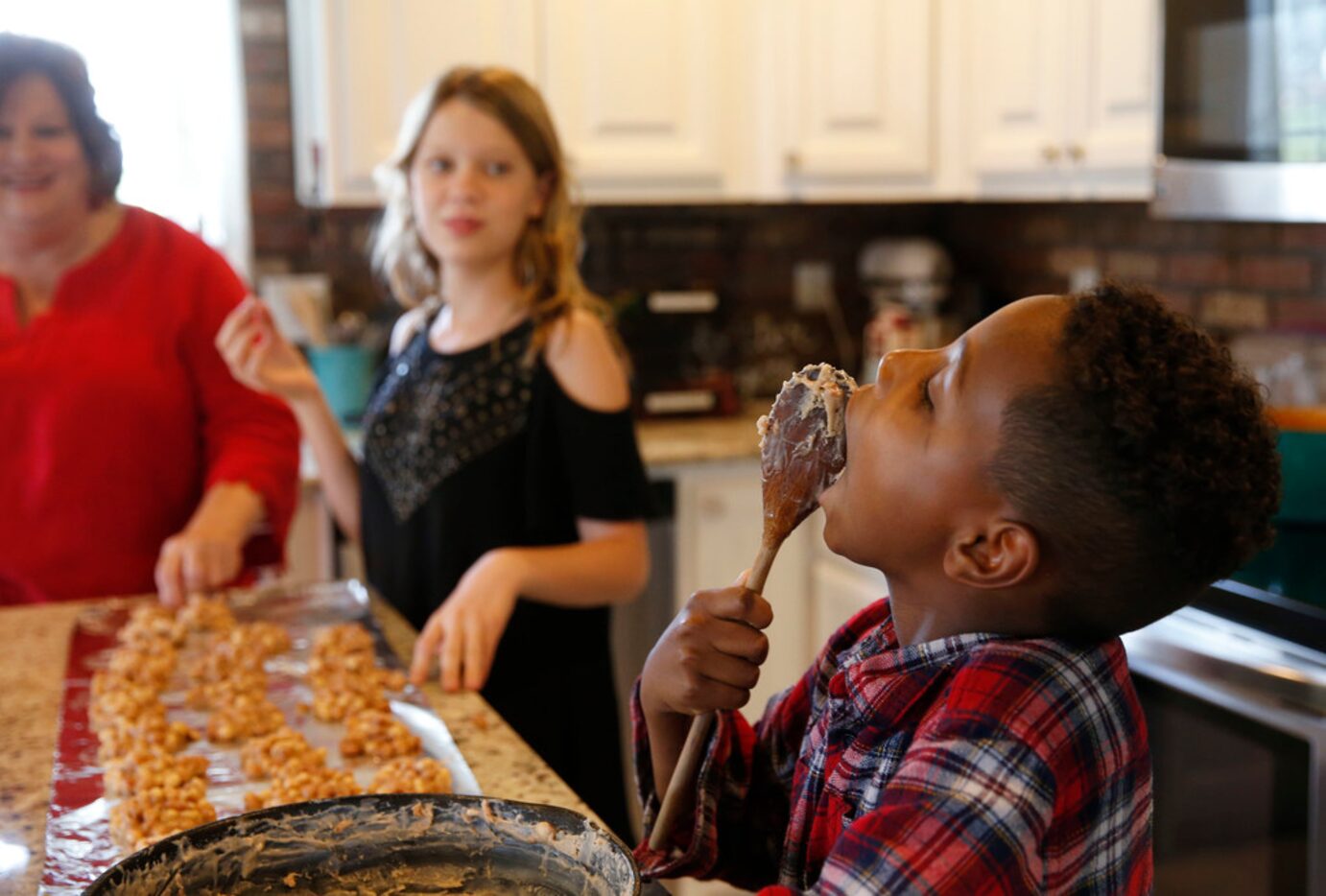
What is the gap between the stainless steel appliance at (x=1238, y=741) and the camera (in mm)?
1553

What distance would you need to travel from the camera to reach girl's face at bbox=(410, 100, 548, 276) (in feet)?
5.29

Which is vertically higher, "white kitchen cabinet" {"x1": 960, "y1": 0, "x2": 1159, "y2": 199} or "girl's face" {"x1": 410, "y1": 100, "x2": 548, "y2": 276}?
"white kitchen cabinet" {"x1": 960, "y1": 0, "x2": 1159, "y2": 199}

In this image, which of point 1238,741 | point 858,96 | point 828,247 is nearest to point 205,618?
point 1238,741

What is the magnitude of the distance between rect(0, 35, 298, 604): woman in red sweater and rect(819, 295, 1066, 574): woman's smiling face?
1012 mm

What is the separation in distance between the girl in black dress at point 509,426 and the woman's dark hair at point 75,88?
0.77 ft

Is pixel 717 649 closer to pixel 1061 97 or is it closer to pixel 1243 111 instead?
pixel 1243 111

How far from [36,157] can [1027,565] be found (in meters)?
1.29

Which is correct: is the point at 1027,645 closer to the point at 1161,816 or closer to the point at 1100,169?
the point at 1161,816

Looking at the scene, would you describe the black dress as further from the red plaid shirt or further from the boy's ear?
the boy's ear

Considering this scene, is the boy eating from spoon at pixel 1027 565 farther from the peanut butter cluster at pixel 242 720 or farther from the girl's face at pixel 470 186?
the girl's face at pixel 470 186

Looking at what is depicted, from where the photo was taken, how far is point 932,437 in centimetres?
70

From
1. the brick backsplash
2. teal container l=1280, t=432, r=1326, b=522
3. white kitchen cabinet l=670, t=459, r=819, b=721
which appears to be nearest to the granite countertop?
teal container l=1280, t=432, r=1326, b=522

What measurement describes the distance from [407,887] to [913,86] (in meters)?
2.38

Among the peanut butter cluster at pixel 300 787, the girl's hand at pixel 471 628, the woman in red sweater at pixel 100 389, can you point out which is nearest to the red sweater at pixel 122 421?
the woman in red sweater at pixel 100 389
